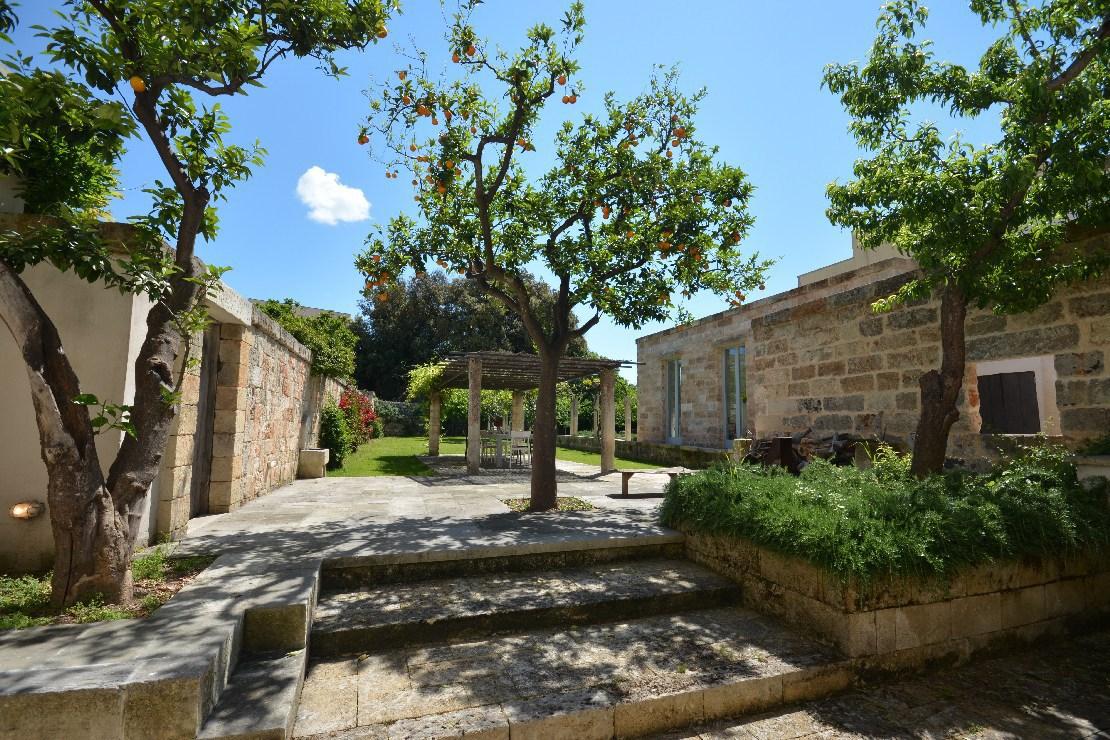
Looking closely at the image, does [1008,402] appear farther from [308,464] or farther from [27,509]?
[308,464]

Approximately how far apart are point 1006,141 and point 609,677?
4609 mm

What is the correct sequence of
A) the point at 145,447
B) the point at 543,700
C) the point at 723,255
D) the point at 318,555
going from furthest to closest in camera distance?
the point at 723,255, the point at 318,555, the point at 145,447, the point at 543,700

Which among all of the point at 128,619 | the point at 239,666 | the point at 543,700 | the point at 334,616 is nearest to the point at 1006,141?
the point at 543,700

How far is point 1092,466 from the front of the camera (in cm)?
368

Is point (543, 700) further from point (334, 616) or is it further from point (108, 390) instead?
point (108, 390)

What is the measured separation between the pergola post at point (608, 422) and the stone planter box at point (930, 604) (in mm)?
6884

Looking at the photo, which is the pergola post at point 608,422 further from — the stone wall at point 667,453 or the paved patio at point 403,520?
the paved patio at point 403,520

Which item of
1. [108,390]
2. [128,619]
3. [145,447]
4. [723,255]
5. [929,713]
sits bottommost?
[929,713]

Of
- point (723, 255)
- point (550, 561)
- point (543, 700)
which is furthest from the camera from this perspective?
point (723, 255)

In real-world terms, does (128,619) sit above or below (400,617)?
above

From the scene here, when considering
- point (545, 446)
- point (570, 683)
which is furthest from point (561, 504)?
point (570, 683)

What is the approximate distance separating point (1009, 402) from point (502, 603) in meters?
6.32

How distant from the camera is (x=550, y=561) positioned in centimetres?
411

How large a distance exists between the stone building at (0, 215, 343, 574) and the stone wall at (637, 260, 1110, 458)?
21.4ft
